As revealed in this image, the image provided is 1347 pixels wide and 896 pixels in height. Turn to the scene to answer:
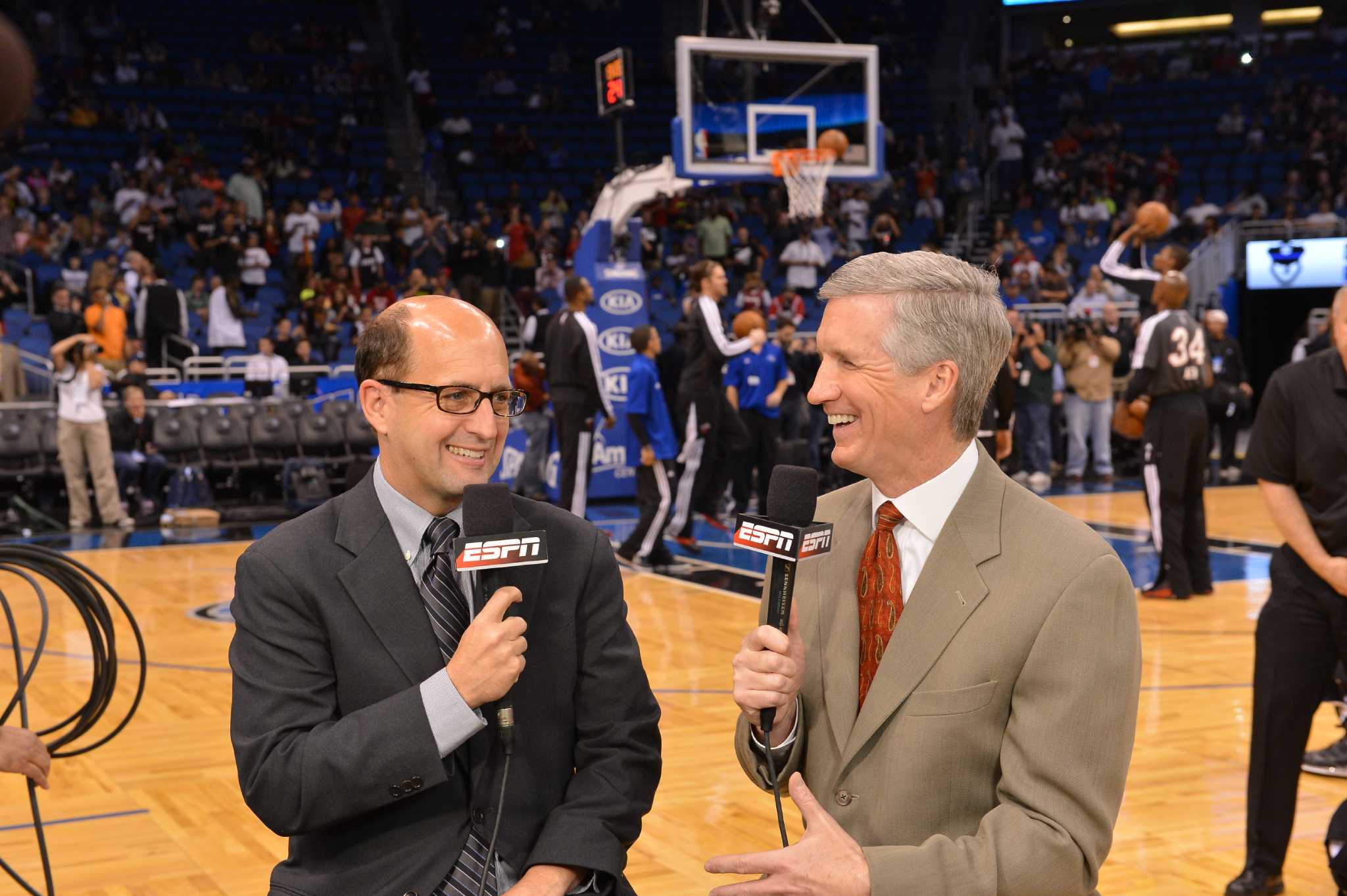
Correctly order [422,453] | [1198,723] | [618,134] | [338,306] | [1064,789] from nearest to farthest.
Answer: [1064,789], [422,453], [1198,723], [618,134], [338,306]

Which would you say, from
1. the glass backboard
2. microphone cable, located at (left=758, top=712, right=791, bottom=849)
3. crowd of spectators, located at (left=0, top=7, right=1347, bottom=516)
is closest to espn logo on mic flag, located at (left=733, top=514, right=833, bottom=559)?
microphone cable, located at (left=758, top=712, right=791, bottom=849)

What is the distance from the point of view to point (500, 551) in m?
2.20

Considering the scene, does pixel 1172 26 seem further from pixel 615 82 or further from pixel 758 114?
pixel 615 82

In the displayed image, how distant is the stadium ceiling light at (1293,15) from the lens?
2834 cm

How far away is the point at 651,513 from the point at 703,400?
131cm

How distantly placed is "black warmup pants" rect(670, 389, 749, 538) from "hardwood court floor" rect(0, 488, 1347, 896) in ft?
8.58

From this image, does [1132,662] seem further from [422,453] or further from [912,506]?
[422,453]

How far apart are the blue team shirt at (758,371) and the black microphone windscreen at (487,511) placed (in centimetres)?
1018

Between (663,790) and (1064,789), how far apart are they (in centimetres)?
330

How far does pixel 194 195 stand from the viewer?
18688mm

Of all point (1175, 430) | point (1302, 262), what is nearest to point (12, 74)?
point (1175, 430)

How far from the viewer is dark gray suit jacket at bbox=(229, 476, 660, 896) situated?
7.71 ft

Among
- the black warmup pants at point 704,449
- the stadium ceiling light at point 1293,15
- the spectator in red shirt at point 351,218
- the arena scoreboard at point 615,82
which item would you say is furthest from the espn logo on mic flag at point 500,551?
the stadium ceiling light at point 1293,15

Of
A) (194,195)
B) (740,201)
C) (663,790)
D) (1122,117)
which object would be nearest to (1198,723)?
(663,790)
